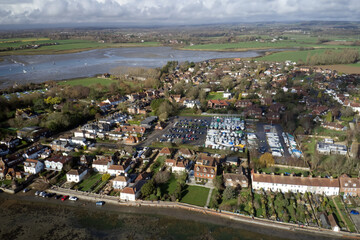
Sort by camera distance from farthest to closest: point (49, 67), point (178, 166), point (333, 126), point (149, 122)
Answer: point (49, 67) → point (149, 122) → point (333, 126) → point (178, 166)

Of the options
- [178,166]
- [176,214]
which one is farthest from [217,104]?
[176,214]

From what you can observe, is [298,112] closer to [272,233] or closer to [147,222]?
[272,233]

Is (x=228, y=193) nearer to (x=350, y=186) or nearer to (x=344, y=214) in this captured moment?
(x=344, y=214)

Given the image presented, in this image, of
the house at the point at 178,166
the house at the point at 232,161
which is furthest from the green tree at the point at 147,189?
the house at the point at 232,161

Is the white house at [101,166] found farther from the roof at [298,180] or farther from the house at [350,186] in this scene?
the house at [350,186]

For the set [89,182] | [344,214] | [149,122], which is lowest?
[344,214]

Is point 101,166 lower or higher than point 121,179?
lower
